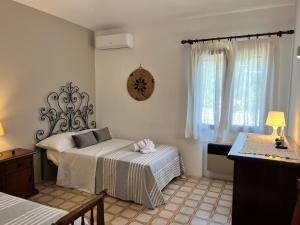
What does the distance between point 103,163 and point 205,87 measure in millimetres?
1941

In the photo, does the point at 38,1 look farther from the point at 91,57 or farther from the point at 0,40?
the point at 91,57

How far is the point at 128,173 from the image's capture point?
2994 mm

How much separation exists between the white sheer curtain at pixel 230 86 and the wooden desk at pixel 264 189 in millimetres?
1371

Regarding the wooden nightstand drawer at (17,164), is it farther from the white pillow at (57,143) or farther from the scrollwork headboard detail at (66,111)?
the scrollwork headboard detail at (66,111)

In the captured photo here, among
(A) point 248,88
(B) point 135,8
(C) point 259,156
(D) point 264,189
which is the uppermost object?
(B) point 135,8

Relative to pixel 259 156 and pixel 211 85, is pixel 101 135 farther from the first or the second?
pixel 259 156

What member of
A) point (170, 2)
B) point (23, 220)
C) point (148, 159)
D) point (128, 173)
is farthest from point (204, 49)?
point (23, 220)

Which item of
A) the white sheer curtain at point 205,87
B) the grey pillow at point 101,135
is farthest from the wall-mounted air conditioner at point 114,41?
the grey pillow at point 101,135

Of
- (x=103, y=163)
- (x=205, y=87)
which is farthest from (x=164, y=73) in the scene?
(x=103, y=163)

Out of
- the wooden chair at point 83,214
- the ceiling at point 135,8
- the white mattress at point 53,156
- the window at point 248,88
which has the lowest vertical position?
the white mattress at point 53,156

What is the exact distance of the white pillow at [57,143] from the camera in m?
3.39

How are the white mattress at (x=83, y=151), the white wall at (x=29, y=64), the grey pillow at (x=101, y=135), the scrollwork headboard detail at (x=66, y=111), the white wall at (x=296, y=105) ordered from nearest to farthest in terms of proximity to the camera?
the white wall at (x=296, y=105) < the white wall at (x=29, y=64) < the white mattress at (x=83, y=151) < the scrollwork headboard detail at (x=66, y=111) < the grey pillow at (x=101, y=135)

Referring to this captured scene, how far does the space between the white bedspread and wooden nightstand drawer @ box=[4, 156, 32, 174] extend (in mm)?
480

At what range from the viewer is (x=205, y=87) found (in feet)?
12.0
